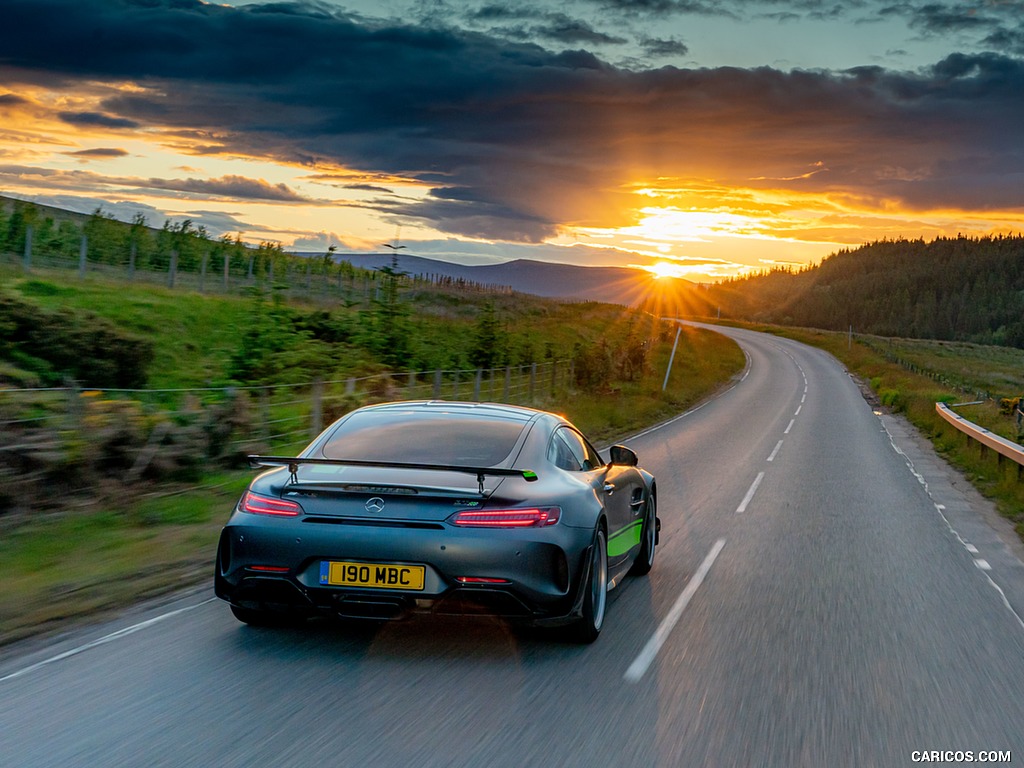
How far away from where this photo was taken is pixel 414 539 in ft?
17.5

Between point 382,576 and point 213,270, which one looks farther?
point 213,270

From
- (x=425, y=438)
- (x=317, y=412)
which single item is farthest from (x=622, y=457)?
(x=317, y=412)

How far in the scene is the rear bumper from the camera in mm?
5340

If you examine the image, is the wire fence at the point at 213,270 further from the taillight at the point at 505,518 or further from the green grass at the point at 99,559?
the taillight at the point at 505,518

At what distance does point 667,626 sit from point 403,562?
2.17m

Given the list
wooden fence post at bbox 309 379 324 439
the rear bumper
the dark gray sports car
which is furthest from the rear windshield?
wooden fence post at bbox 309 379 324 439

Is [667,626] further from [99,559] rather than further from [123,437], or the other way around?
[123,437]

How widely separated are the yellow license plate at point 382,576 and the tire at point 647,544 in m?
3.19

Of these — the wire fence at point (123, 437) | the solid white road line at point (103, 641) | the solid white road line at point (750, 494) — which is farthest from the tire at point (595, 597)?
the solid white road line at point (750, 494)

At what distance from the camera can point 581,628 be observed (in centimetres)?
596

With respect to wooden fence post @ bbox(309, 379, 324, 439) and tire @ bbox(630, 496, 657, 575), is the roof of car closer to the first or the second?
tire @ bbox(630, 496, 657, 575)

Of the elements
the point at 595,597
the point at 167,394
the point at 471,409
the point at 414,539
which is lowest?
the point at 167,394

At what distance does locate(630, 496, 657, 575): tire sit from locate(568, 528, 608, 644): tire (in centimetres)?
174

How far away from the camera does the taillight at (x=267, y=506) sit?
18.2 ft
